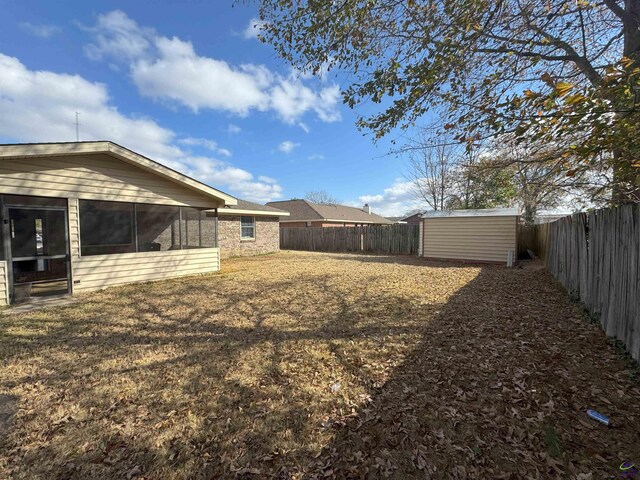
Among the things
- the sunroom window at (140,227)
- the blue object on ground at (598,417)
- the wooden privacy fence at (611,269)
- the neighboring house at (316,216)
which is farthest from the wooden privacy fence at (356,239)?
the blue object on ground at (598,417)

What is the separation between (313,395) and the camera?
2.94m

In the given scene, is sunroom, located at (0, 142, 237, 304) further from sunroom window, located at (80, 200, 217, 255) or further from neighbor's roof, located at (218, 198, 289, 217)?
neighbor's roof, located at (218, 198, 289, 217)

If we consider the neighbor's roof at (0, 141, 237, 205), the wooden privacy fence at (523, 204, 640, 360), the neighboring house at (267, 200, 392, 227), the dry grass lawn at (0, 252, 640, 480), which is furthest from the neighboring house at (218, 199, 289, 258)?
the wooden privacy fence at (523, 204, 640, 360)

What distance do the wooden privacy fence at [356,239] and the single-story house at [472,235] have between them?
7.29 feet

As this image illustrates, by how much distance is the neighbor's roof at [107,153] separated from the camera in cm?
586

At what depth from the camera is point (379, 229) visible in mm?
18234

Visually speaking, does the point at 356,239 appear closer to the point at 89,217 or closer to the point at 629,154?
the point at 89,217

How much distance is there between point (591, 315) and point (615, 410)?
8.56 ft

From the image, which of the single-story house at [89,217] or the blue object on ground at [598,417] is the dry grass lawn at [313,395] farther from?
the single-story house at [89,217]

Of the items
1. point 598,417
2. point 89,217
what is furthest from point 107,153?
point 598,417

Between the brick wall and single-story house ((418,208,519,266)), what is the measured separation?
27.9 feet

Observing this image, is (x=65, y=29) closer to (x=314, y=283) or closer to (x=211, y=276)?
(x=211, y=276)

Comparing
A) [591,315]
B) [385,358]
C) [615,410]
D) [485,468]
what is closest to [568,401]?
[615,410]

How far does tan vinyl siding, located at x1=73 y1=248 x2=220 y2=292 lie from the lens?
734cm
